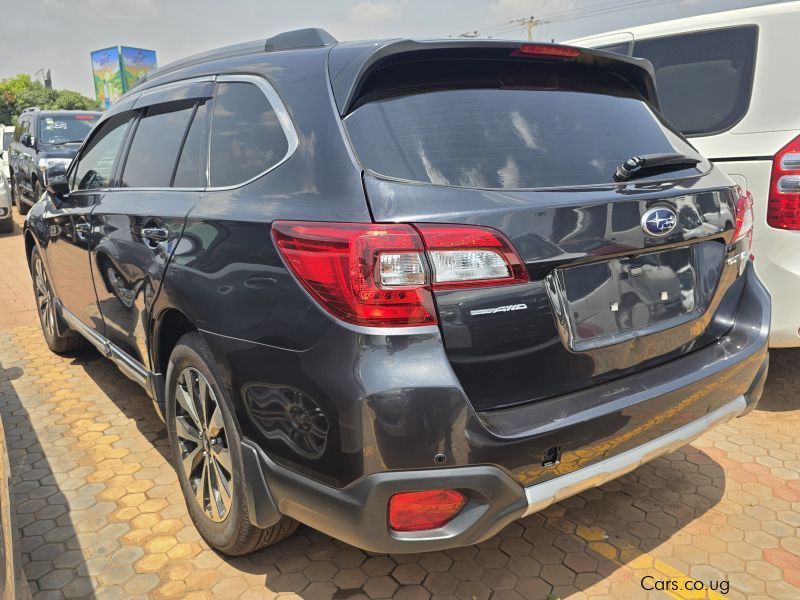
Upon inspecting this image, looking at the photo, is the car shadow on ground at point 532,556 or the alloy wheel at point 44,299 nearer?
the car shadow on ground at point 532,556

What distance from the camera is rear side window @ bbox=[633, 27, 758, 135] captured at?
147 inches

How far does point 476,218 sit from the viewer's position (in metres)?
1.73

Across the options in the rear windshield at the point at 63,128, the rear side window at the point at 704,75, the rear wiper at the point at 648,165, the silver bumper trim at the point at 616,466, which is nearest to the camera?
the silver bumper trim at the point at 616,466

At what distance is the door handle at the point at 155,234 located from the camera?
250 cm

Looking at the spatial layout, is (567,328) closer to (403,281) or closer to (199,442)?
(403,281)

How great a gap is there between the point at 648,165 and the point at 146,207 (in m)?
1.96

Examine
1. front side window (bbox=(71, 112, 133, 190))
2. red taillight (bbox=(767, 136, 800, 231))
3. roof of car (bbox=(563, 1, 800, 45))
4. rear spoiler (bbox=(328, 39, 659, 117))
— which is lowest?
red taillight (bbox=(767, 136, 800, 231))

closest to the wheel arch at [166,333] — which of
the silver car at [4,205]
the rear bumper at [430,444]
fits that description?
the rear bumper at [430,444]

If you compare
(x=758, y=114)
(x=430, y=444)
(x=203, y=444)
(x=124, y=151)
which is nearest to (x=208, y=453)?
(x=203, y=444)

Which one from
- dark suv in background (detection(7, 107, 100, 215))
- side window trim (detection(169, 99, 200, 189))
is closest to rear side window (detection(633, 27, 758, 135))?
side window trim (detection(169, 99, 200, 189))

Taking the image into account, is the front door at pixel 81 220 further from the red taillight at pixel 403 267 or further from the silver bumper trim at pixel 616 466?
the silver bumper trim at pixel 616 466

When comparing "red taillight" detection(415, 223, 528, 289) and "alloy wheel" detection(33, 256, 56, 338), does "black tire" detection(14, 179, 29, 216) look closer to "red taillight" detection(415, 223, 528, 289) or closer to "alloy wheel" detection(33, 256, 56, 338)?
"alloy wheel" detection(33, 256, 56, 338)

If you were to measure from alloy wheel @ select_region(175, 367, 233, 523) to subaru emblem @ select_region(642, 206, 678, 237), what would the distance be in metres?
1.50

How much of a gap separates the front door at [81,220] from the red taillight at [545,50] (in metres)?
2.12
